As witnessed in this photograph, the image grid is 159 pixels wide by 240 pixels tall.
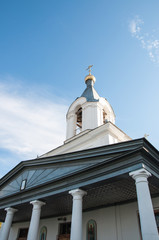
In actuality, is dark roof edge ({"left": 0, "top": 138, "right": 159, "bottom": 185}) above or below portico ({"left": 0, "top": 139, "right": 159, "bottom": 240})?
above

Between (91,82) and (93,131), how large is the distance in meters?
8.56

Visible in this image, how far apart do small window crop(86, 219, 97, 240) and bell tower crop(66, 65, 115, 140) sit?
7.09m

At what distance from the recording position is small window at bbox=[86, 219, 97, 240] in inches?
439

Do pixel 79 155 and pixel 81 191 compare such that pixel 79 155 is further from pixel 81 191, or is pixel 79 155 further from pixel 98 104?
pixel 98 104

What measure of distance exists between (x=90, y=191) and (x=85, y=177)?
1149 millimetres

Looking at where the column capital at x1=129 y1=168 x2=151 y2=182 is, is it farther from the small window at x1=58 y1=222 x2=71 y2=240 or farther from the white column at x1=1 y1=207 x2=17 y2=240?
the white column at x1=1 y1=207 x2=17 y2=240

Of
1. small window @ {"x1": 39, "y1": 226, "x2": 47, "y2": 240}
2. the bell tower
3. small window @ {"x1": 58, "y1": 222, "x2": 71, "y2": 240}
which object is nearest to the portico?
small window @ {"x1": 58, "y1": 222, "x2": 71, "y2": 240}

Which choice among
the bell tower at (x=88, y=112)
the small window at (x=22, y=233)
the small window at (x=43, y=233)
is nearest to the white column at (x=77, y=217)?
the small window at (x=43, y=233)

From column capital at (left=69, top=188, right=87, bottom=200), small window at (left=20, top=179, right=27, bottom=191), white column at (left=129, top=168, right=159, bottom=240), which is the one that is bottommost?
white column at (left=129, top=168, right=159, bottom=240)

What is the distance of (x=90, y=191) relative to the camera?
9578 mm

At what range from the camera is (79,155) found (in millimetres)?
9672

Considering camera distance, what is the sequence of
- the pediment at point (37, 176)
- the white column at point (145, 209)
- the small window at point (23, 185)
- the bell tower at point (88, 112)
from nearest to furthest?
1. the white column at point (145, 209)
2. the pediment at point (37, 176)
3. the small window at point (23, 185)
4. the bell tower at point (88, 112)

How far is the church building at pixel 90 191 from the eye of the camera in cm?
762

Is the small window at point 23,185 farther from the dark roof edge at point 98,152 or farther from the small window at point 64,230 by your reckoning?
the small window at point 64,230
